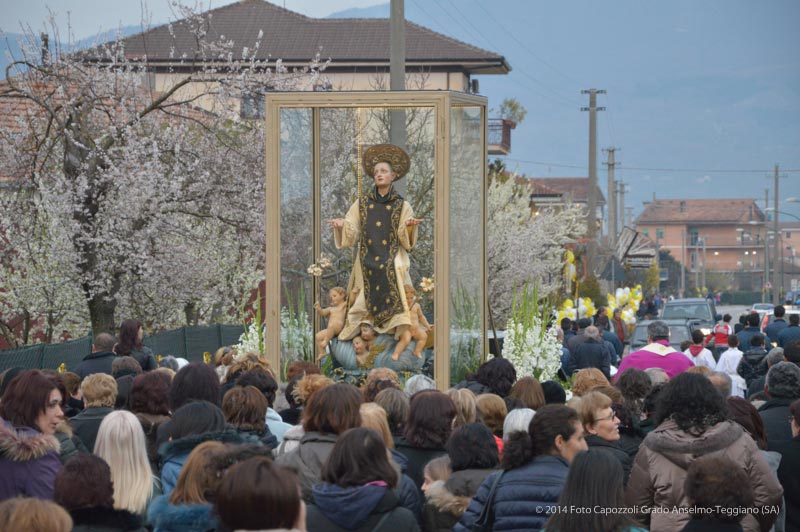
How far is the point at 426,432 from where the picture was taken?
7016 millimetres

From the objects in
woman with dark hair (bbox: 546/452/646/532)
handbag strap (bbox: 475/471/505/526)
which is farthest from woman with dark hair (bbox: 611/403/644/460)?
woman with dark hair (bbox: 546/452/646/532)

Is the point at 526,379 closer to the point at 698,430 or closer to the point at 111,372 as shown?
the point at 698,430

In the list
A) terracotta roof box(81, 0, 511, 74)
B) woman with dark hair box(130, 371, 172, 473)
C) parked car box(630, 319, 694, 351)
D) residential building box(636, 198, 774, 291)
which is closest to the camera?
woman with dark hair box(130, 371, 172, 473)

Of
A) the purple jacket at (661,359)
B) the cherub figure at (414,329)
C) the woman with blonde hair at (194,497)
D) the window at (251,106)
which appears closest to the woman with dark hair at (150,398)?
Answer: the woman with blonde hair at (194,497)

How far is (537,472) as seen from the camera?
586cm

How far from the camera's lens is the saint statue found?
15242 mm

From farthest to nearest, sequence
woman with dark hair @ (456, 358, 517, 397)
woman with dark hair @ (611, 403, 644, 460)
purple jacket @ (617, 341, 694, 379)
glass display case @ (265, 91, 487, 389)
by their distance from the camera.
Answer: glass display case @ (265, 91, 487, 389), purple jacket @ (617, 341, 694, 379), woman with dark hair @ (456, 358, 517, 397), woman with dark hair @ (611, 403, 644, 460)

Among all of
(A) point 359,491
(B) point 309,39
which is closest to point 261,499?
(A) point 359,491

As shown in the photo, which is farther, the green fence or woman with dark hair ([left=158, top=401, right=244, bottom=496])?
the green fence

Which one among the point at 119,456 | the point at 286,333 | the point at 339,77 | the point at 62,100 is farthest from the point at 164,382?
the point at 339,77

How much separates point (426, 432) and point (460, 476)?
0.76m

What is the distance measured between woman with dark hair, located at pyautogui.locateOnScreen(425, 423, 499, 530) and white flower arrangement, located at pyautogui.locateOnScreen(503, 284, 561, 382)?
9.54m

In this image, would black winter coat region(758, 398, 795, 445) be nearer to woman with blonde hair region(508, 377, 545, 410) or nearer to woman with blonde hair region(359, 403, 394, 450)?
woman with blonde hair region(508, 377, 545, 410)

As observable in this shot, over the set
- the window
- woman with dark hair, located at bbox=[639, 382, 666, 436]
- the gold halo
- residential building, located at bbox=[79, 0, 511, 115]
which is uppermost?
residential building, located at bbox=[79, 0, 511, 115]
